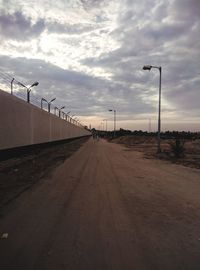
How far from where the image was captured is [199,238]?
5.46m

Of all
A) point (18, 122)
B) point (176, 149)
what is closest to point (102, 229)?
point (18, 122)

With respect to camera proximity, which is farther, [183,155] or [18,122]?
[183,155]

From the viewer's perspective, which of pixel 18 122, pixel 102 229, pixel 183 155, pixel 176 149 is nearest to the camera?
pixel 102 229

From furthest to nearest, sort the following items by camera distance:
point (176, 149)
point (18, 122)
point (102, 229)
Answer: point (176, 149), point (18, 122), point (102, 229)

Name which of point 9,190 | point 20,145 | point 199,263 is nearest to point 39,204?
point 9,190

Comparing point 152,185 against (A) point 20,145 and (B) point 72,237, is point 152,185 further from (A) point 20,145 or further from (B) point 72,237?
(A) point 20,145

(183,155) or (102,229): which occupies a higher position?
(183,155)

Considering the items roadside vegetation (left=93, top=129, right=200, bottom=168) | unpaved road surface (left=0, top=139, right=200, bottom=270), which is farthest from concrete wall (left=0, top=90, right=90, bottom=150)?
roadside vegetation (left=93, top=129, right=200, bottom=168)

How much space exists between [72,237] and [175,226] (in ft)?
6.52

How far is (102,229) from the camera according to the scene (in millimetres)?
5824

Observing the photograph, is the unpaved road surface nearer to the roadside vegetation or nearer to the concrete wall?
the concrete wall

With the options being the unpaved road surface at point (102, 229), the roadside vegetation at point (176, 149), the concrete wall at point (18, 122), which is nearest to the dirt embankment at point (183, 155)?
the roadside vegetation at point (176, 149)

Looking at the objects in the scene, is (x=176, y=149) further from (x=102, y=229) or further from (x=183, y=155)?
(x=102, y=229)

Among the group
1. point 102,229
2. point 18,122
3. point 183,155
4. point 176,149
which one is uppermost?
point 18,122
